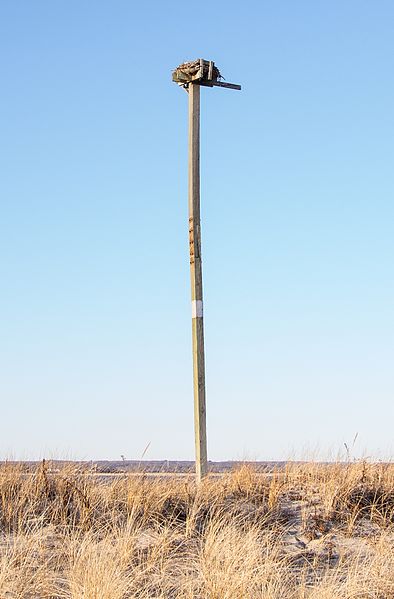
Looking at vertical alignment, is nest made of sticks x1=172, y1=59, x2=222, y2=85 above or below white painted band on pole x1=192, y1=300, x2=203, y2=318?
above

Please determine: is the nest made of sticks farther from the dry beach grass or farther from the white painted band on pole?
the dry beach grass

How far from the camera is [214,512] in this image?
9852 millimetres

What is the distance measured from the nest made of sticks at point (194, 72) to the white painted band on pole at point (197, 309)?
10.8ft

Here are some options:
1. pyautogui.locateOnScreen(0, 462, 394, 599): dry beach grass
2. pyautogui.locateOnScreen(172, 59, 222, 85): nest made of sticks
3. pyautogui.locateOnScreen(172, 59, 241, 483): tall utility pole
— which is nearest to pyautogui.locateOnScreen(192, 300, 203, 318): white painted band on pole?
pyautogui.locateOnScreen(172, 59, 241, 483): tall utility pole

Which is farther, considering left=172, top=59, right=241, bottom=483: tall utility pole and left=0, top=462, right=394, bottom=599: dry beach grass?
left=172, top=59, right=241, bottom=483: tall utility pole

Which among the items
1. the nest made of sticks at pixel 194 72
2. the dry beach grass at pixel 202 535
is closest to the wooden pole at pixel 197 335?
the dry beach grass at pixel 202 535

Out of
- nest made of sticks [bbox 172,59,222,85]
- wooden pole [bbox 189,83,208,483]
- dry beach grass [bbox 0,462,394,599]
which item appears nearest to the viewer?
dry beach grass [bbox 0,462,394,599]

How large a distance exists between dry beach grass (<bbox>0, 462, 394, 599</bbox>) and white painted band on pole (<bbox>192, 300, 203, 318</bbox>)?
2.22 m

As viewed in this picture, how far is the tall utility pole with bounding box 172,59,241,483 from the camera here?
12.2 m

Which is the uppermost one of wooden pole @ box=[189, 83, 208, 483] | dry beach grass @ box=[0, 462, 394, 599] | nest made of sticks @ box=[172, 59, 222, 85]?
nest made of sticks @ box=[172, 59, 222, 85]

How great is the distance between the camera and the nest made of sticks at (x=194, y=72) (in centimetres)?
1263

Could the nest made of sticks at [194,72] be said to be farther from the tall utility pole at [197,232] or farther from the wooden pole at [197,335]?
the wooden pole at [197,335]

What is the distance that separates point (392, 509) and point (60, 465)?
4.51m

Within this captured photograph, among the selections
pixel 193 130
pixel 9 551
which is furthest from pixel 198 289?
pixel 9 551
